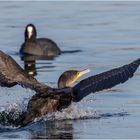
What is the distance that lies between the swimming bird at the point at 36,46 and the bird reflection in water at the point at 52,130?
309 inches

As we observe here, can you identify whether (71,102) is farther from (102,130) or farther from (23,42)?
(23,42)

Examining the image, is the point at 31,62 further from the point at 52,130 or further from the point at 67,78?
the point at 52,130

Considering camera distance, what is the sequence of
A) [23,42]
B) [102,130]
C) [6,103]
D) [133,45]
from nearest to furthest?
[102,130] < [6,103] < [133,45] < [23,42]

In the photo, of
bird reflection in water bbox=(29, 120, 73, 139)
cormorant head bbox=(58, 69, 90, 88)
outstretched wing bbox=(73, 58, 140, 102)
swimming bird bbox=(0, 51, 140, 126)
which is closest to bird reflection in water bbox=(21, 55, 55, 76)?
cormorant head bbox=(58, 69, 90, 88)

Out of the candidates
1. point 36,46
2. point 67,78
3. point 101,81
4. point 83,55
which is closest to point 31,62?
point 83,55

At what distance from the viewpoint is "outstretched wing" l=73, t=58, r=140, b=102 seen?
12.3 m

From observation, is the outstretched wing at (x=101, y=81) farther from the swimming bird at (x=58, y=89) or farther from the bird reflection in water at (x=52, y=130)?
the bird reflection in water at (x=52, y=130)

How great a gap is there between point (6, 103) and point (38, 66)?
15.2ft

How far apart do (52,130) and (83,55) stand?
739cm

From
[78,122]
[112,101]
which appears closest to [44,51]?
[112,101]

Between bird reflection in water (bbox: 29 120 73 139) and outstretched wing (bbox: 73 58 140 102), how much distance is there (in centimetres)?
44

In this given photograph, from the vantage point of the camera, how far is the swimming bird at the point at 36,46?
20.7 meters

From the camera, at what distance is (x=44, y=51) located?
21234 mm

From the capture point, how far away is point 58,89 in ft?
41.5
